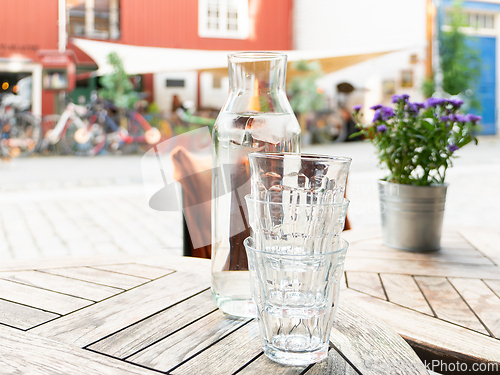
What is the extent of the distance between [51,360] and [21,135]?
278 inches

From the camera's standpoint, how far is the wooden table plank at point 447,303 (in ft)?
2.28

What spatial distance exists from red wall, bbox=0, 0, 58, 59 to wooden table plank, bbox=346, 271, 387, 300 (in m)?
7.60

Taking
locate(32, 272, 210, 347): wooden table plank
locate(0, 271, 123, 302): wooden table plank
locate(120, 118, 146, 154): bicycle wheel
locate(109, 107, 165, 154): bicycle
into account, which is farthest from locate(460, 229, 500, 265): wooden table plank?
locate(120, 118, 146, 154): bicycle wheel

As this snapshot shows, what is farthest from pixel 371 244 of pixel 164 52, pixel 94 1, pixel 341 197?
pixel 94 1

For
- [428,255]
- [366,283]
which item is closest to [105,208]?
[428,255]

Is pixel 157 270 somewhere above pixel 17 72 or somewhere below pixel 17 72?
below

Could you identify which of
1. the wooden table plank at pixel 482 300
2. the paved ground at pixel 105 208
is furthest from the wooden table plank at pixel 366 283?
the paved ground at pixel 105 208

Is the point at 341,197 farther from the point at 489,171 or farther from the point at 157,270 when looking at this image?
the point at 489,171

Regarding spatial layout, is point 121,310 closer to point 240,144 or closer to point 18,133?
point 240,144

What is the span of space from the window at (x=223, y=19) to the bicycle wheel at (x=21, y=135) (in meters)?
Result: 2.67

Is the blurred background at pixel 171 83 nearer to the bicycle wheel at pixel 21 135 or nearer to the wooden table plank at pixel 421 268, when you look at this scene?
the bicycle wheel at pixel 21 135

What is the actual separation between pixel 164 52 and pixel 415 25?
470 centimetres

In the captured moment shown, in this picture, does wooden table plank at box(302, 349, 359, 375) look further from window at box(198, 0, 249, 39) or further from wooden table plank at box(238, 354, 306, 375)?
window at box(198, 0, 249, 39)

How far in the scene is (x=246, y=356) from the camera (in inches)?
19.9
